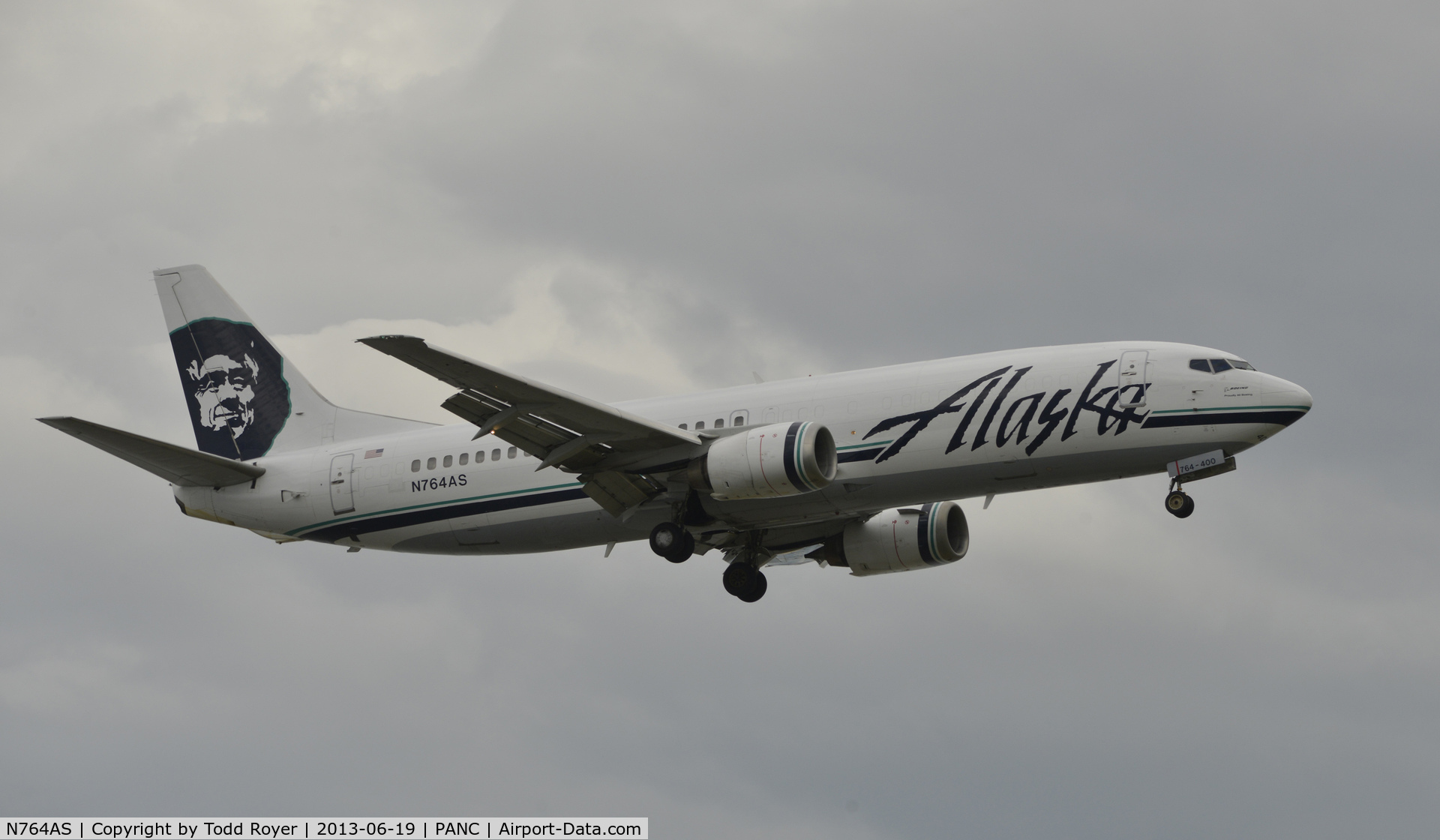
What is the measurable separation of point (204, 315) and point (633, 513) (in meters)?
16.0

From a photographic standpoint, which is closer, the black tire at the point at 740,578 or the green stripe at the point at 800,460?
the green stripe at the point at 800,460

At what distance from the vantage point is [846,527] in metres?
38.9

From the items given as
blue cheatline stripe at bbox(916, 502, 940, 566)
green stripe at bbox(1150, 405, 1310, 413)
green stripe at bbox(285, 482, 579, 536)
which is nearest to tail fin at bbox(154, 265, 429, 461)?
green stripe at bbox(285, 482, 579, 536)

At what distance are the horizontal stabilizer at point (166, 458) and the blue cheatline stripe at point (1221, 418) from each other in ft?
73.1

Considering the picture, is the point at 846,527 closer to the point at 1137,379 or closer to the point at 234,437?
the point at 1137,379

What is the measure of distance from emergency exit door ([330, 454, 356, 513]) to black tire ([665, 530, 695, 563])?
8.87m

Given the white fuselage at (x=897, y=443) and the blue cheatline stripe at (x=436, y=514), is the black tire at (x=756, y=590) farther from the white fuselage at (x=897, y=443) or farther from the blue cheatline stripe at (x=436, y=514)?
the blue cheatline stripe at (x=436, y=514)

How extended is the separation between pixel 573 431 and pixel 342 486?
8029 mm

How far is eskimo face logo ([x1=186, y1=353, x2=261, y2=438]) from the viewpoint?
135ft

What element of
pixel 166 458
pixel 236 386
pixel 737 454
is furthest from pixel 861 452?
pixel 236 386

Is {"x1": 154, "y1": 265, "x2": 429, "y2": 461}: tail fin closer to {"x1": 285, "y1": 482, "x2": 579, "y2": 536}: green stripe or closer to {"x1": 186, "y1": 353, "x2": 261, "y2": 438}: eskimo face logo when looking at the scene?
{"x1": 186, "y1": 353, "x2": 261, "y2": 438}: eskimo face logo

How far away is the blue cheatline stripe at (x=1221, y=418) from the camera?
101ft

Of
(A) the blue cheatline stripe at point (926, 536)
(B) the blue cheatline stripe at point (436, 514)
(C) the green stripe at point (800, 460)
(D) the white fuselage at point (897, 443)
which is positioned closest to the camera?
(C) the green stripe at point (800, 460)

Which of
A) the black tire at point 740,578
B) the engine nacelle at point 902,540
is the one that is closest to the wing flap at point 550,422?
the black tire at point 740,578
